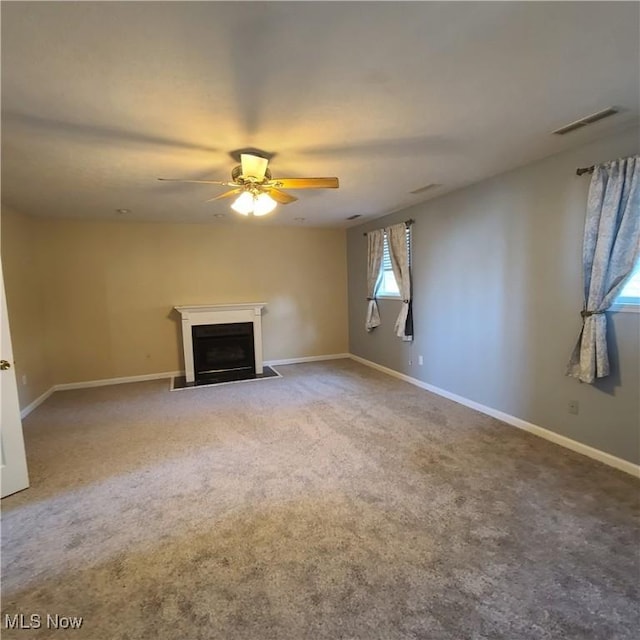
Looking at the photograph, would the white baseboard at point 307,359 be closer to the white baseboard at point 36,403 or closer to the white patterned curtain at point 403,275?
the white patterned curtain at point 403,275

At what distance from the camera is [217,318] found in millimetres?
5617

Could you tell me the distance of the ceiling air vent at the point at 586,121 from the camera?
223 cm

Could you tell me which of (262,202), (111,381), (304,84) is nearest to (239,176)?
(262,202)

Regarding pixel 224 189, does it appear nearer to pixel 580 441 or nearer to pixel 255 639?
pixel 255 639

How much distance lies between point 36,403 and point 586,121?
6.07 m

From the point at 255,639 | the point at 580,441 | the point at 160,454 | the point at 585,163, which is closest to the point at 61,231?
the point at 160,454

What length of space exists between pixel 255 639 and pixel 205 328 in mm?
4542

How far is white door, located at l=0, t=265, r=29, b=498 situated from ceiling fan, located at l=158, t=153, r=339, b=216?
1.73 m

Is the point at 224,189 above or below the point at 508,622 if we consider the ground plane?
above

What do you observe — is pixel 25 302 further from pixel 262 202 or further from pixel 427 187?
pixel 427 187

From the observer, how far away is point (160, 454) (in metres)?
3.08

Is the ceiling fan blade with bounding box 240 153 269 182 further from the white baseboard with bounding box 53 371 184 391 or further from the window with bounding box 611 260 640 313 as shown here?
the white baseboard with bounding box 53 371 184 391

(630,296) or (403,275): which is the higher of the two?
(403,275)

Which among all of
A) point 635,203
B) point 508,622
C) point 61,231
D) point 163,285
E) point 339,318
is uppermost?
point 61,231
